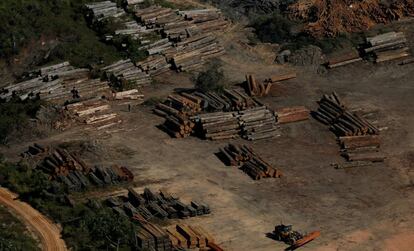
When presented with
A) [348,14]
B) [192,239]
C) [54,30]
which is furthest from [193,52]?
[192,239]

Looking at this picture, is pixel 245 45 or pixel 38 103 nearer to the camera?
pixel 38 103

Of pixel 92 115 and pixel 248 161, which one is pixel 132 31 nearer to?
pixel 92 115

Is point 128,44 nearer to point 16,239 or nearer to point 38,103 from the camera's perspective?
point 38,103

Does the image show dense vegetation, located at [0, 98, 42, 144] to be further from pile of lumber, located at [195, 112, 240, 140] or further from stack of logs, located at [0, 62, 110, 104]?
pile of lumber, located at [195, 112, 240, 140]

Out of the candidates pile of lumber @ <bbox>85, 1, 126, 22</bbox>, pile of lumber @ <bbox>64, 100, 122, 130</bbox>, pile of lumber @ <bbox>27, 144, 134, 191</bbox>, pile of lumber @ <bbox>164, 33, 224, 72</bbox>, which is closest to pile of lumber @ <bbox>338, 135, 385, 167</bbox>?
pile of lumber @ <bbox>27, 144, 134, 191</bbox>

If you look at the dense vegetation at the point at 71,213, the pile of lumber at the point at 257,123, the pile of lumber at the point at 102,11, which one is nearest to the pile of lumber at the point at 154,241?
the dense vegetation at the point at 71,213

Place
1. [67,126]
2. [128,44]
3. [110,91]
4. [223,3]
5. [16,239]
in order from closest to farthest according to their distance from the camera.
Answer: [16,239] < [67,126] < [110,91] < [128,44] < [223,3]

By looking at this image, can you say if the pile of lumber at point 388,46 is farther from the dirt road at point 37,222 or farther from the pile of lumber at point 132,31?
the dirt road at point 37,222

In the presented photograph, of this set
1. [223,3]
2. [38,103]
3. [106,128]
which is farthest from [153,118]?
[223,3]
